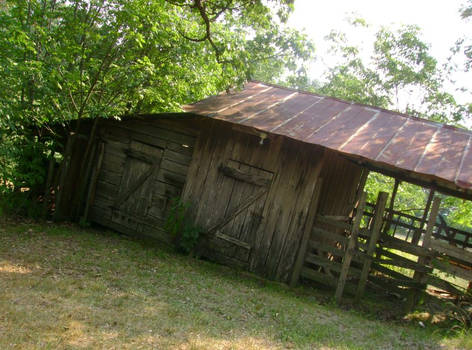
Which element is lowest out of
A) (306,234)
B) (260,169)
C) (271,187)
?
(306,234)

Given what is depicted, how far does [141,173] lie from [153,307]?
469 cm

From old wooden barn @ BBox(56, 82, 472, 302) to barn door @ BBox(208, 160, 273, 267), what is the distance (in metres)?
A: 0.02

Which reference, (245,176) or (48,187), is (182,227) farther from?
(48,187)

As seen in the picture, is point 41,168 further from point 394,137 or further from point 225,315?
point 394,137

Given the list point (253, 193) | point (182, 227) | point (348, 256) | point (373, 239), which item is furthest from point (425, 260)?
point (182, 227)

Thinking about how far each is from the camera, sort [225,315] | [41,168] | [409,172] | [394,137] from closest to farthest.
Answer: [225,315], [409,172], [394,137], [41,168]

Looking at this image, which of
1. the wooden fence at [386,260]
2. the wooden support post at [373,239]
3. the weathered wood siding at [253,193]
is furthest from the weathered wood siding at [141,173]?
the wooden support post at [373,239]

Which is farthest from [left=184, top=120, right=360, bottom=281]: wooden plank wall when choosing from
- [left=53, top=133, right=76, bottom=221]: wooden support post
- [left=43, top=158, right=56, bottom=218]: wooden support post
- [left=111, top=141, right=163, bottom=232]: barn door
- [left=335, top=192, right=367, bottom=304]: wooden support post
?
[left=43, top=158, right=56, bottom=218]: wooden support post

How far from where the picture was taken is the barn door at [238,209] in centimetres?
843

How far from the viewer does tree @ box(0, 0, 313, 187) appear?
7.56 metres

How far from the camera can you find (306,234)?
25.9 feet

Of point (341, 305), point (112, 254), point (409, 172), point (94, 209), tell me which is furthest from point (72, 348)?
point (94, 209)

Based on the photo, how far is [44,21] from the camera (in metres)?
8.21

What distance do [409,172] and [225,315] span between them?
3772mm
